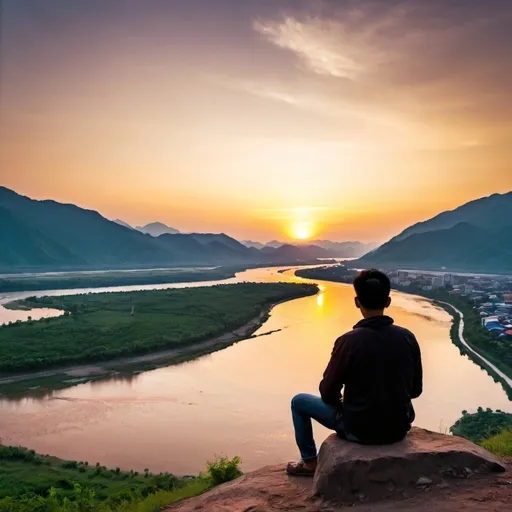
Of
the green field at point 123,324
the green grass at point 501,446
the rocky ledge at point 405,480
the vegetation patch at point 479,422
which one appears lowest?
the vegetation patch at point 479,422

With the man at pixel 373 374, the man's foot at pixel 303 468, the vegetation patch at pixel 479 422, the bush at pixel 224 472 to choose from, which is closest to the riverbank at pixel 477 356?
the vegetation patch at pixel 479 422

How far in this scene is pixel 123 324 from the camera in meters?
43.7

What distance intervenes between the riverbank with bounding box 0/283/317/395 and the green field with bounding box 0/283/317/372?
0.28 ft

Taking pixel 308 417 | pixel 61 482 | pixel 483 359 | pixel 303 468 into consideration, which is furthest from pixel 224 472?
pixel 483 359

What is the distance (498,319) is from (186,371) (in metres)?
29.2

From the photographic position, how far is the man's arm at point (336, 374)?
3.68 m

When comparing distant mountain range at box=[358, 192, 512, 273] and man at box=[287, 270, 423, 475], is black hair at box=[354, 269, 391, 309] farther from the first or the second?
distant mountain range at box=[358, 192, 512, 273]

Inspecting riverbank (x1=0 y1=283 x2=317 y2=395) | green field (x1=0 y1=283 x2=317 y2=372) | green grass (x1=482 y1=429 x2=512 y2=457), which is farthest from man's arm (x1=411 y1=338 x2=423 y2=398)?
green field (x1=0 y1=283 x2=317 y2=372)

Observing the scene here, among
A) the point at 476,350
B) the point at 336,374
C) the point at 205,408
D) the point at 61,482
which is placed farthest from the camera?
the point at 476,350

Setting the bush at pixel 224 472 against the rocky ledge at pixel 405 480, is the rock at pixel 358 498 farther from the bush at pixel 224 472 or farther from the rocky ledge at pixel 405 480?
the bush at pixel 224 472

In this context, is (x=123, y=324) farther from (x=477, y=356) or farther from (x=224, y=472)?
(x=224, y=472)

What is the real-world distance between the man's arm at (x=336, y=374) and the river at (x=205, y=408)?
42.7ft

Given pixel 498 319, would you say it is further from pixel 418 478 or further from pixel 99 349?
pixel 418 478

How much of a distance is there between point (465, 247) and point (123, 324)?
5603 inches
